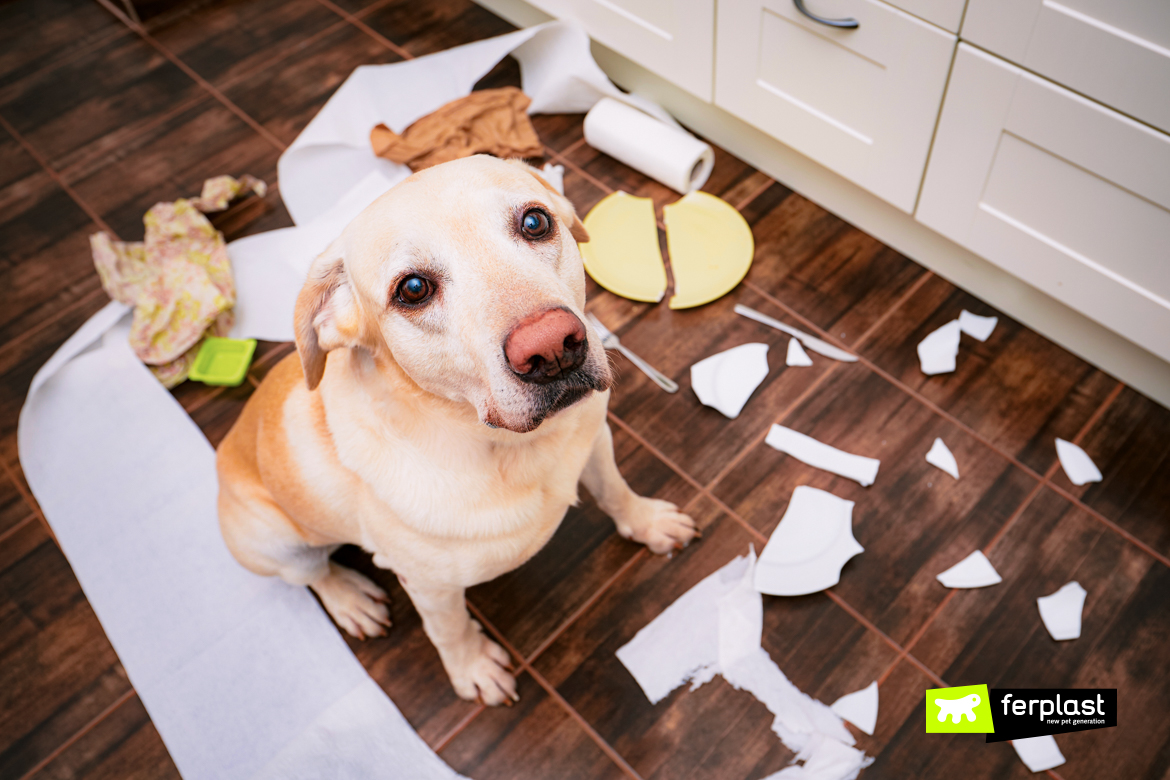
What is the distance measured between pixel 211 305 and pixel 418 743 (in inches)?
56.0

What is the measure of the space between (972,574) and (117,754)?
1.97 m

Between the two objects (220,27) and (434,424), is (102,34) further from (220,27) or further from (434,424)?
(434,424)

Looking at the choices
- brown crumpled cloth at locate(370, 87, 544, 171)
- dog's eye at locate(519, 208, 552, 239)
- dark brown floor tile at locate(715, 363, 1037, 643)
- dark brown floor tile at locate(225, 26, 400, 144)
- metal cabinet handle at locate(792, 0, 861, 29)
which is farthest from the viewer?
dark brown floor tile at locate(225, 26, 400, 144)

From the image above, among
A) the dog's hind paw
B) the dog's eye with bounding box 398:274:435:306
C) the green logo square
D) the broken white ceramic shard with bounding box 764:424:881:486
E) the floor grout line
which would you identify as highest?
the dog's eye with bounding box 398:274:435:306

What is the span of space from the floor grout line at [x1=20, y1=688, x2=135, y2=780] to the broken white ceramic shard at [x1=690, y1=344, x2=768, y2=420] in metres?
1.58

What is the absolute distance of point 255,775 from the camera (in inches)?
71.2

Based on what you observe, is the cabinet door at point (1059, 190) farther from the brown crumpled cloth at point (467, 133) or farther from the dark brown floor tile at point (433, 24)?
the dark brown floor tile at point (433, 24)

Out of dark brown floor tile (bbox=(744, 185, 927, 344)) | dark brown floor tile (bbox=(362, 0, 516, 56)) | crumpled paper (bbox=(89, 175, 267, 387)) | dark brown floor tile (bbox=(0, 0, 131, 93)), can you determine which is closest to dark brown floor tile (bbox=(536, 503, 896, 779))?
dark brown floor tile (bbox=(744, 185, 927, 344))

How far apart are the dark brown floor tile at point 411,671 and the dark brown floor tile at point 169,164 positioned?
1677mm

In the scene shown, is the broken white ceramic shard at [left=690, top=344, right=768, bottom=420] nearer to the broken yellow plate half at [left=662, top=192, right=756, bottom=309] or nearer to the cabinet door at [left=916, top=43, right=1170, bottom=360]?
the broken yellow plate half at [left=662, top=192, right=756, bottom=309]

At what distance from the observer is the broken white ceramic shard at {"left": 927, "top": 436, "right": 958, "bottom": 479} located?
6.67 feet

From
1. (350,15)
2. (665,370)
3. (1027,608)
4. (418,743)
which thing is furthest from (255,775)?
(350,15)

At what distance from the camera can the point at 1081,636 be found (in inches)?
69.9

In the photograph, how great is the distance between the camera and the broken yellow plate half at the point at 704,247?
7.91 ft
